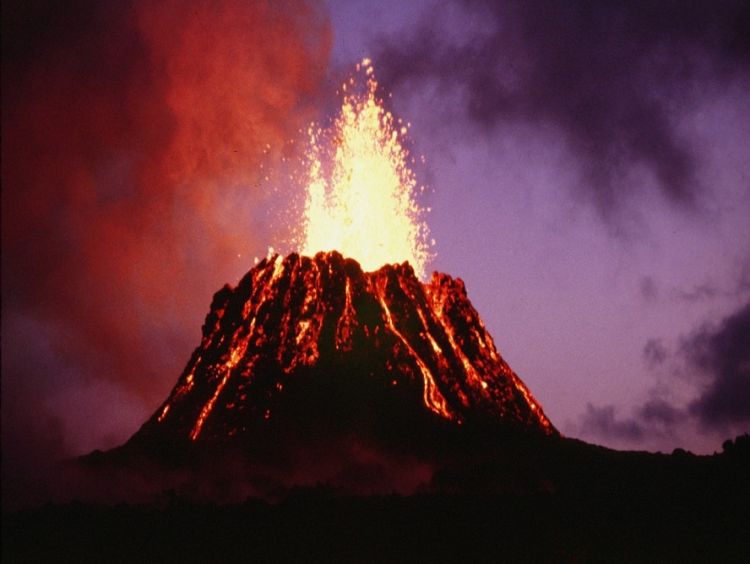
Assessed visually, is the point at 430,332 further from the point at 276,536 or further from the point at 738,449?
the point at 276,536

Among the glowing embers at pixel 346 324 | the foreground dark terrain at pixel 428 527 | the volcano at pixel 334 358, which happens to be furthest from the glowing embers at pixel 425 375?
the foreground dark terrain at pixel 428 527

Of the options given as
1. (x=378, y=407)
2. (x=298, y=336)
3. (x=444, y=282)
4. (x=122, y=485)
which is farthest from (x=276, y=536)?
(x=444, y=282)

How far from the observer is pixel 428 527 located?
60438 millimetres

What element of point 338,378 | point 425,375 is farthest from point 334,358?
point 425,375

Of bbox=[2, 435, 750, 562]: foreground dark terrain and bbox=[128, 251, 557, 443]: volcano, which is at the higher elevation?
bbox=[128, 251, 557, 443]: volcano

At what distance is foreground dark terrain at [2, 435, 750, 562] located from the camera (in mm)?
54406

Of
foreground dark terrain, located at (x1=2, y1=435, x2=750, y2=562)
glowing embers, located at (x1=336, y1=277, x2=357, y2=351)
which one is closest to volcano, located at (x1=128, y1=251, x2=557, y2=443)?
glowing embers, located at (x1=336, y1=277, x2=357, y2=351)

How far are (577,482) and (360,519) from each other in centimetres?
2326

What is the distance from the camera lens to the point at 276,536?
190ft

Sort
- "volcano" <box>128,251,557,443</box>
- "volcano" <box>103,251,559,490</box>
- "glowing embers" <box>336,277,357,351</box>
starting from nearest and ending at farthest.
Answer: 1. "volcano" <box>103,251,559,490</box>
2. "volcano" <box>128,251,557,443</box>
3. "glowing embers" <box>336,277,357,351</box>

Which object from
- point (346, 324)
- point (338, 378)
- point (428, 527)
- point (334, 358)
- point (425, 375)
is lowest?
point (428, 527)

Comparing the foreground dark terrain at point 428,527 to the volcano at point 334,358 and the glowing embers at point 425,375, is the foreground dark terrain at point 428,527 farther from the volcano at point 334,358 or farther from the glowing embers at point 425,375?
the volcano at point 334,358

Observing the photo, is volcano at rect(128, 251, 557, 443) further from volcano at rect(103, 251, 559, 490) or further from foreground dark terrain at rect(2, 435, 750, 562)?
foreground dark terrain at rect(2, 435, 750, 562)

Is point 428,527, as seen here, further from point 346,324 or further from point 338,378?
point 346,324
